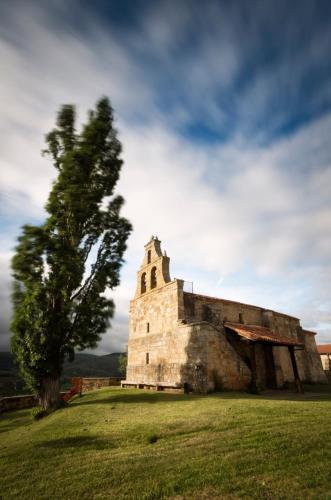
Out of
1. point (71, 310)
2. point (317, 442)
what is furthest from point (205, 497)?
point (71, 310)

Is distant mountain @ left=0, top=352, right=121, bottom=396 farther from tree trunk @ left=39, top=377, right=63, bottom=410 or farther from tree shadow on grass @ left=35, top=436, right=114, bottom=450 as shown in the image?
tree shadow on grass @ left=35, top=436, right=114, bottom=450

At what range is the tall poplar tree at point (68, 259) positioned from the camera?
12.6 metres

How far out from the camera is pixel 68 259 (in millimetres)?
12844

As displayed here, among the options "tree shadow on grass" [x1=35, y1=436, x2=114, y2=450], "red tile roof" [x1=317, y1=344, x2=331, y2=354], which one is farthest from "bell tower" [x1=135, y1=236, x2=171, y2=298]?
"red tile roof" [x1=317, y1=344, x2=331, y2=354]

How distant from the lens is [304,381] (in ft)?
74.9

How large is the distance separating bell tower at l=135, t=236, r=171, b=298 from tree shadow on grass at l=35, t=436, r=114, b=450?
42.3 feet

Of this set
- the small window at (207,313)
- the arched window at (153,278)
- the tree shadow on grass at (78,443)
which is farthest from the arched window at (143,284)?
the tree shadow on grass at (78,443)

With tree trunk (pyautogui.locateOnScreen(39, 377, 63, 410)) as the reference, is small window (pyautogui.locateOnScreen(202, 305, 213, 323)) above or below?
above

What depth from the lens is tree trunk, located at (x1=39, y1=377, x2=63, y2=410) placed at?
12.7 meters

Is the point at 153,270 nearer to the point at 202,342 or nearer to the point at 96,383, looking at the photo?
the point at 202,342

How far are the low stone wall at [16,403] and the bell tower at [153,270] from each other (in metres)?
10.2

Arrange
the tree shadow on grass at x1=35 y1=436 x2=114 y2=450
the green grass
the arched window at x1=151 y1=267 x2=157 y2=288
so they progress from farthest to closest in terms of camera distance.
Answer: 1. the arched window at x1=151 y1=267 x2=157 y2=288
2. the tree shadow on grass at x1=35 y1=436 x2=114 y2=450
3. the green grass

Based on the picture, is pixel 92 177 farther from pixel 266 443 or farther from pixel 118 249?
pixel 266 443

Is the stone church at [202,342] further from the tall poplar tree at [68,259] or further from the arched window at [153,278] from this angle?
the tall poplar tree at [68,259]
